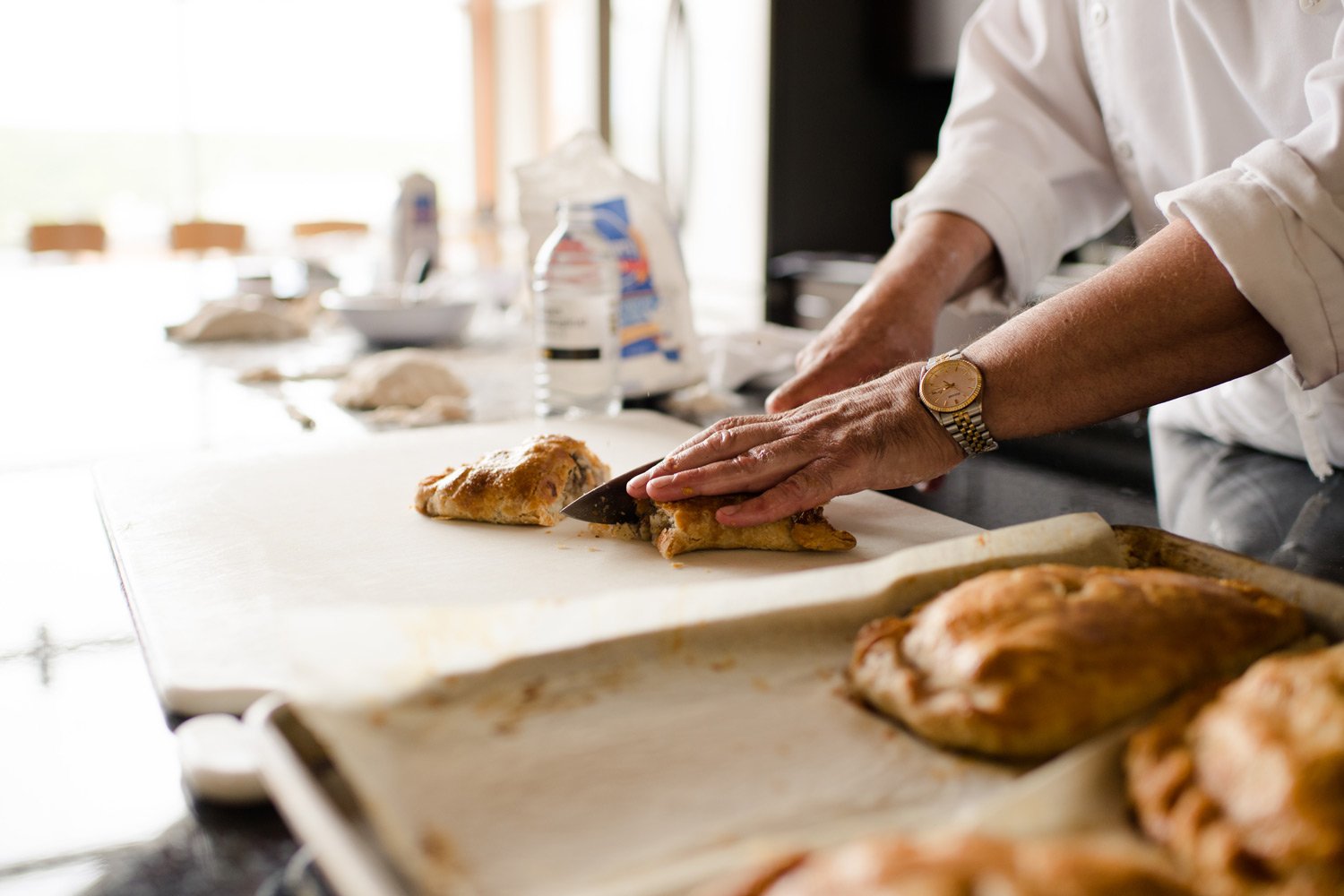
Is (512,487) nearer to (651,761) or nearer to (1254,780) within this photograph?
(651,761)

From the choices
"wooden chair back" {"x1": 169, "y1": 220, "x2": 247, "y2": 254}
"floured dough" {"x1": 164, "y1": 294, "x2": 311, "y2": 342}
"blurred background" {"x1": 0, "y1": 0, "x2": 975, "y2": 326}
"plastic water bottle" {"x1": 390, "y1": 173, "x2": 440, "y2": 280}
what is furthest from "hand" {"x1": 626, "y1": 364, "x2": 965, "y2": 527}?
"wooden chair back" {"x1": 169, "y1": 220, "x2": 247, "y2": 254}

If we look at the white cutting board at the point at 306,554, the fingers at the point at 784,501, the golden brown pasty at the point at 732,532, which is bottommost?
the white cutting board at the point at 306,554

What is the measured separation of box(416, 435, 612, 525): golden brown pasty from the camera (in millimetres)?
1001

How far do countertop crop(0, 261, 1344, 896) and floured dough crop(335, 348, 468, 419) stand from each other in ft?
0.15

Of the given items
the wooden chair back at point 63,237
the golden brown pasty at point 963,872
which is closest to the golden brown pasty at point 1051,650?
the golden brown pasty at point 963,872

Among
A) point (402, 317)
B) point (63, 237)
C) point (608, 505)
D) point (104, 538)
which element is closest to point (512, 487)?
point (608, 505)

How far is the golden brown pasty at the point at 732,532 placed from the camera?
35.7 inches

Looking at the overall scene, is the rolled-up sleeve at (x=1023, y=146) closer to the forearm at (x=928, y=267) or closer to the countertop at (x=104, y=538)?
the forearm at (x=928, y=267)

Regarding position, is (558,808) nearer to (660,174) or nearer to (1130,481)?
(1130,481)

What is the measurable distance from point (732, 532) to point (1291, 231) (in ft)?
1.73

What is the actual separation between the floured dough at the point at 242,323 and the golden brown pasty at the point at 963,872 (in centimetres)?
207

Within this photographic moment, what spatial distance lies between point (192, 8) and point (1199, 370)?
7.63 m

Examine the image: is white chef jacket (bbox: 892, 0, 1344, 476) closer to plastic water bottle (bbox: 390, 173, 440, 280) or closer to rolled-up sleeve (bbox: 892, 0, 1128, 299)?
rolled-up sleeve (bbox: 892, 0, 1128, 299)

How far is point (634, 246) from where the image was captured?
5.08 ft
